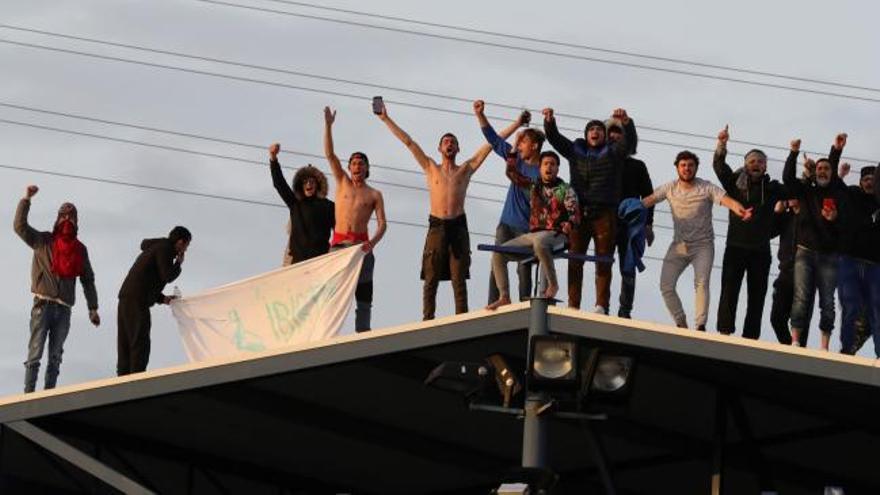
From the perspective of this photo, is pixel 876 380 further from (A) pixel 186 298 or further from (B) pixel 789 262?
(A) pixel 186 298

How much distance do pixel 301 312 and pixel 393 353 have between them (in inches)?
73.9

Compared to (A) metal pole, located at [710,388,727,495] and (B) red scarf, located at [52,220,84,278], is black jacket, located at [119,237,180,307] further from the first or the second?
(A) metal pole, located at [710,388,727,495]

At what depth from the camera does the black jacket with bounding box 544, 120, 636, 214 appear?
77.7 feet

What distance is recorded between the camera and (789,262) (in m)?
24.4

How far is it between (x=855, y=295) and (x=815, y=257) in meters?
0.54

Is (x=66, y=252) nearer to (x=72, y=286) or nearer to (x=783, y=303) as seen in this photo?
(x=72, y=286)

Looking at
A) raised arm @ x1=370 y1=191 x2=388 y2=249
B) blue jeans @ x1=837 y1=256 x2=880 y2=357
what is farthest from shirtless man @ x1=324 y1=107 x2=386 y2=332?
blue jeans @ x1=837 y1=256 x2=880 y2=357

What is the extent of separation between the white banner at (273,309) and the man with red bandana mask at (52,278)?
1.17 metres

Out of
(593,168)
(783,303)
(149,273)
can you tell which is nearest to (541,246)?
(593,168)

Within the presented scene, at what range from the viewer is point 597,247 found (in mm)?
23531

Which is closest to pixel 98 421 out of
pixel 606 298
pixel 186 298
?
pixel 186 298

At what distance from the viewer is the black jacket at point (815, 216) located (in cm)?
2400

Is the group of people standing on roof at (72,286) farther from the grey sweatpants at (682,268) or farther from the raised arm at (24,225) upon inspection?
the grey sweatpants at (682,268)

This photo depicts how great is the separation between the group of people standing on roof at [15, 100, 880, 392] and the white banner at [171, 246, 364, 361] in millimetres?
262
